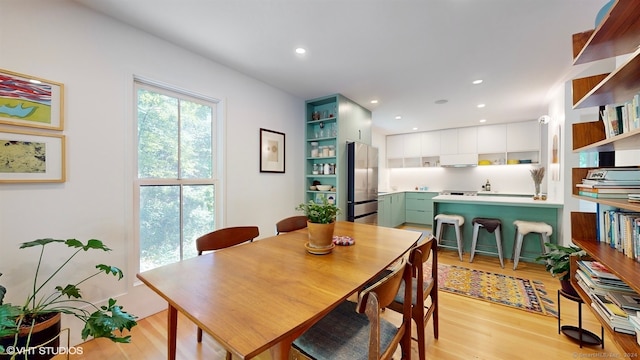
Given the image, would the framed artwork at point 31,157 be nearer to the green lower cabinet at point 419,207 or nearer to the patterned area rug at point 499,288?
the patterned area rug at point 499,288

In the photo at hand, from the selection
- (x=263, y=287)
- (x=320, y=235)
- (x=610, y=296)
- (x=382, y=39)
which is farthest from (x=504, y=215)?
(x=263, y=287)

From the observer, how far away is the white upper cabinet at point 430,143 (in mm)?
5957

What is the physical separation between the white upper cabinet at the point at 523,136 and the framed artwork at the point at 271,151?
16.5 feet

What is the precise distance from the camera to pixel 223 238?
170cm

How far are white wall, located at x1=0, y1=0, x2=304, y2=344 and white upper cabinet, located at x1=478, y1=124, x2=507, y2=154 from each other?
5666mm

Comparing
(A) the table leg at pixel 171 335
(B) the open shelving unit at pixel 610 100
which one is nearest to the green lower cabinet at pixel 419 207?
(B) the open shelving unit at pixel 610 100

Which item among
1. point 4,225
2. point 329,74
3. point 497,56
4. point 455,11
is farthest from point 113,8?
point 497,56

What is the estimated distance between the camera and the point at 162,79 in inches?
85.4

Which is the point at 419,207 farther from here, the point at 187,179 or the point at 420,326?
the point at 187,179

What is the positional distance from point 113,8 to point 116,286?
84.5 inches

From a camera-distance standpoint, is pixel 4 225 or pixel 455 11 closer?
pixel 4 225

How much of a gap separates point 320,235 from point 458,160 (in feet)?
17.8

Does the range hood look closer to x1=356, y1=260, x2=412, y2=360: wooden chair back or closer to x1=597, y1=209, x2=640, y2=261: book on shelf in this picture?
x1=597, y1=209, x2=640, y2=261: book on shelf

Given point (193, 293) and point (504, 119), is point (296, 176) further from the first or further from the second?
point (504, 119)
